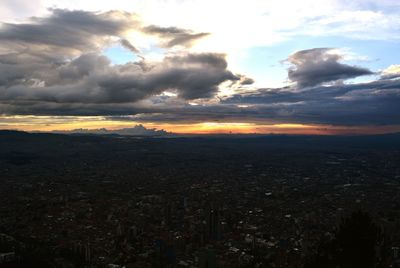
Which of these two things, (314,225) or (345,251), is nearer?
(345,251)

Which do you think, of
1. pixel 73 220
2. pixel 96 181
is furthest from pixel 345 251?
pixel 96 181

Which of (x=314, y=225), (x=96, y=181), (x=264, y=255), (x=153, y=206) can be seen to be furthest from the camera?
(x=96, y=181)

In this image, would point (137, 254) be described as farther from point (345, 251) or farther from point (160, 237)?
point (345, 251)

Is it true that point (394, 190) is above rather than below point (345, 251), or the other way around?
below

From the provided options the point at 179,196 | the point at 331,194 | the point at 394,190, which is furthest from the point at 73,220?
the point at 394,190

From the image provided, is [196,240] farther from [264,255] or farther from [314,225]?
[314,225]

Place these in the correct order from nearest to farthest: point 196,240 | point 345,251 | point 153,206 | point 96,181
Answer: point 345,251
point 196,240
point 153,206
point 96,181

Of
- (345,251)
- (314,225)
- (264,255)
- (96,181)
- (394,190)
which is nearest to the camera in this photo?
(345,251)

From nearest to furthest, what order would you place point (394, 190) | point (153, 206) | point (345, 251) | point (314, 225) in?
point (345, 251) < point (314, 225) < point (153, 206) < point (394, 190)

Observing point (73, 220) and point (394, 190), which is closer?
point (73, 220)
